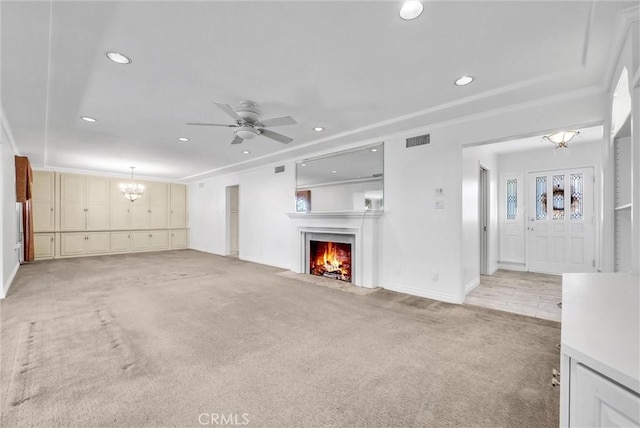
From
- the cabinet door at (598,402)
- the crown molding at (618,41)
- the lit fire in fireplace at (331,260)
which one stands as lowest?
the lit fire in fireplace at (331,260)

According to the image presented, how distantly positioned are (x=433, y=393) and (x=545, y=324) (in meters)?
2.03

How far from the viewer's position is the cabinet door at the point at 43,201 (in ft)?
24.0

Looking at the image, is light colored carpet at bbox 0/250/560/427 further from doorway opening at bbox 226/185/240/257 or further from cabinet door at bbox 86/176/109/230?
cabinet door at bbox 86/176/109/230

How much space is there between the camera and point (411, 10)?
71.7 inches

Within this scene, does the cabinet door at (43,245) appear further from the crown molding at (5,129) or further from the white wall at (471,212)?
the white wall at (471,212)

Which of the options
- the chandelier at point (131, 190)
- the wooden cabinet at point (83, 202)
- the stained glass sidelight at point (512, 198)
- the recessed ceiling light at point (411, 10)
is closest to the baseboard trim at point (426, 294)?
→ the recessed ceiling light at point (411, 10)

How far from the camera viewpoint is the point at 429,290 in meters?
3.93

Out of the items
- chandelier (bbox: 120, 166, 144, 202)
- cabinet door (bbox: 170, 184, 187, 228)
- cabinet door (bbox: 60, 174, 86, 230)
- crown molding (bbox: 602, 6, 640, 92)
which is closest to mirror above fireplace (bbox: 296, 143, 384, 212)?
crown molding (bbox: 602, 6, 640, 92)

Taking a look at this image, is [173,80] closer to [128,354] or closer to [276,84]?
[276,84]

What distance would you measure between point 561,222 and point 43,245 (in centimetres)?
1244

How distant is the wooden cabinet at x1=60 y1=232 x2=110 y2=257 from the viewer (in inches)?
305

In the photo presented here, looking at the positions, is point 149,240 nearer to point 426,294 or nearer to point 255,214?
point 255,214

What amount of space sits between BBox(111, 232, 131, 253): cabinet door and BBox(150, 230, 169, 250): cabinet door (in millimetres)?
672

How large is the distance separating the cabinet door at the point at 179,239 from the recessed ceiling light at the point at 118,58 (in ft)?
27.4
